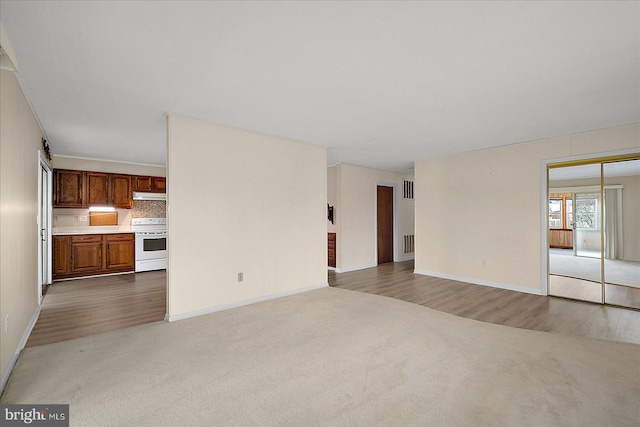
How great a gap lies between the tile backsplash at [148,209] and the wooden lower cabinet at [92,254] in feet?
2.16

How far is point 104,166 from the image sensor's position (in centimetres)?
652

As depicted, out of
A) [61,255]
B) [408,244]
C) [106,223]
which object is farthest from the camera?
[408,244]

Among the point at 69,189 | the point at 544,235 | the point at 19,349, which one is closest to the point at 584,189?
the point at 544,235

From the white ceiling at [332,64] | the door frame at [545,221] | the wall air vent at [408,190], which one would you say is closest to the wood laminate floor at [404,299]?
the door frame at [545,221]

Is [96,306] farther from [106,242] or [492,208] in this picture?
[492,208]

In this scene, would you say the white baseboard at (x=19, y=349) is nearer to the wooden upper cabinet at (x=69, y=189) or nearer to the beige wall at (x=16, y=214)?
the beige wall at (x=16, y=214)

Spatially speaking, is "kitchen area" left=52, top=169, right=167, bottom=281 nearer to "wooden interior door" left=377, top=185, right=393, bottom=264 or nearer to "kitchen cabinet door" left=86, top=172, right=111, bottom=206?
"kitchen cabinet door" left=86, top=172, right=111, bottom=206

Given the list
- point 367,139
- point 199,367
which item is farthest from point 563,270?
point 199,367

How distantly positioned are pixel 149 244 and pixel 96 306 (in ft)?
8.93

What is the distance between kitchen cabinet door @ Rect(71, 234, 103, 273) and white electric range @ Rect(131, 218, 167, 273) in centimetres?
69

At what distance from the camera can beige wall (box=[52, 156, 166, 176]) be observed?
19.9ft

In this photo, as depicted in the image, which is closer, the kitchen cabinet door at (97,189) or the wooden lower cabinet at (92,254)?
the wooden lower cabinet at (92,254)

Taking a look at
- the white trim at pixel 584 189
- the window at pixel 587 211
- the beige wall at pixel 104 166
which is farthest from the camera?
the beige wall at pixel 104 166

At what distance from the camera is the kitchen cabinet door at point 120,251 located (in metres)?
6.30
